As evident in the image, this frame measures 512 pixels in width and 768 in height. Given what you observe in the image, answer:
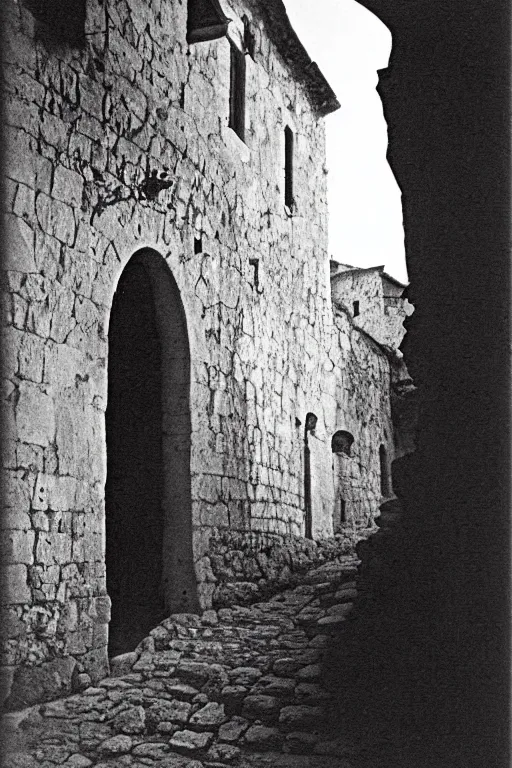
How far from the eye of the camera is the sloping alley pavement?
400cm

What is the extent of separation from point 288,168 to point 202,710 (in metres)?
6.71

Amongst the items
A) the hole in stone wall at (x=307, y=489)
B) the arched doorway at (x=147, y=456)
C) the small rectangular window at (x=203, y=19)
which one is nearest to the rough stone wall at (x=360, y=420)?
the hole in stone wall at (x=307, y=489)

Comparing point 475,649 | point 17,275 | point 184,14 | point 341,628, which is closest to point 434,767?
point 475,649

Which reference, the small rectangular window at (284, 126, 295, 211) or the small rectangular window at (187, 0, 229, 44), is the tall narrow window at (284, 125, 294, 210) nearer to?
the small rectangular window at (284, 126, 295, 211)

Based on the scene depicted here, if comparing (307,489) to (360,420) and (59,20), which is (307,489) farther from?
(59,20)

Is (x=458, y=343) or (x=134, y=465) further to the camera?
(x=134, y=465)

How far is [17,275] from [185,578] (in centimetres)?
278

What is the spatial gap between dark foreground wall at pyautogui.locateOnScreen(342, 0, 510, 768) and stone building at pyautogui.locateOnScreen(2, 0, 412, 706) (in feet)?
7.03

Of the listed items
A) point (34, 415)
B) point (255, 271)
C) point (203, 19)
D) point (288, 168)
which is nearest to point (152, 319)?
point (255, 271)

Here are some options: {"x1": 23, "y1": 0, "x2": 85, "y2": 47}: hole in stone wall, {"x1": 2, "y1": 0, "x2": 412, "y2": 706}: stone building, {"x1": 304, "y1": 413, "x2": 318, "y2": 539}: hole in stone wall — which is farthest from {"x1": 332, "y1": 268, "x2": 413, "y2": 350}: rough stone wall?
{"x1": 23, "y1": 0, "x2": 85, "y2": 47}: hole in stone wall

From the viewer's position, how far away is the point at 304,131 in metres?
10.1

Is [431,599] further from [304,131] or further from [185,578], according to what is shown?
[304,131]

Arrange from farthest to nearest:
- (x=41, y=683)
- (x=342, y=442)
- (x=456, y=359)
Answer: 1. (x=342, y=442)
2. (x=41, y=683)
3. (x=456, y=359)

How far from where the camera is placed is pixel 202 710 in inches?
179
